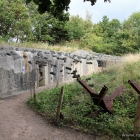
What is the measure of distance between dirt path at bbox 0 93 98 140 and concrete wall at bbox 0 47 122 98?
238 cm

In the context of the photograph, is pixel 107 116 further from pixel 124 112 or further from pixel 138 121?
pixel 138 121

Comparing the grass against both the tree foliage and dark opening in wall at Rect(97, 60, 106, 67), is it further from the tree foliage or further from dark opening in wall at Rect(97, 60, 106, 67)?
the tree foliage

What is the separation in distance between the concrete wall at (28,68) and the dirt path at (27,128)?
2.38 metres

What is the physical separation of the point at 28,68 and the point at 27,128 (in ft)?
19.3

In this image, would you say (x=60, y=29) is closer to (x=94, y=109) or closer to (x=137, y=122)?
(x=94, y=109)

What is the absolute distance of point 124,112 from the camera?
5527 millimetres

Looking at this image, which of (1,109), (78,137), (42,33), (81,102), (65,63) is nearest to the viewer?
(78,137)

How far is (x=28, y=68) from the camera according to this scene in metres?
11.0

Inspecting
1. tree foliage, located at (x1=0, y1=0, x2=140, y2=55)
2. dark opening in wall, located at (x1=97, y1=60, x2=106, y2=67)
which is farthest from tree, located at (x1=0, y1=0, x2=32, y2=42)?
dark opening in wall, located at (x1=97, y1=60, x2=106, y2=67)

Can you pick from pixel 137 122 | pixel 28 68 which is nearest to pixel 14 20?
pixel 28 68

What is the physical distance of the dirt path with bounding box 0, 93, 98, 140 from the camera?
193 inches

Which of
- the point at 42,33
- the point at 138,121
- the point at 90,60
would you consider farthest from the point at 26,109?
the point at 42,33

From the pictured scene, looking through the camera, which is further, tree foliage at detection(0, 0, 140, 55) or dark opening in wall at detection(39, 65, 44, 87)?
tree foliage at detection(0, 0, 140, 55)

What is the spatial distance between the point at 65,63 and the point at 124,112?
29.9 ft
